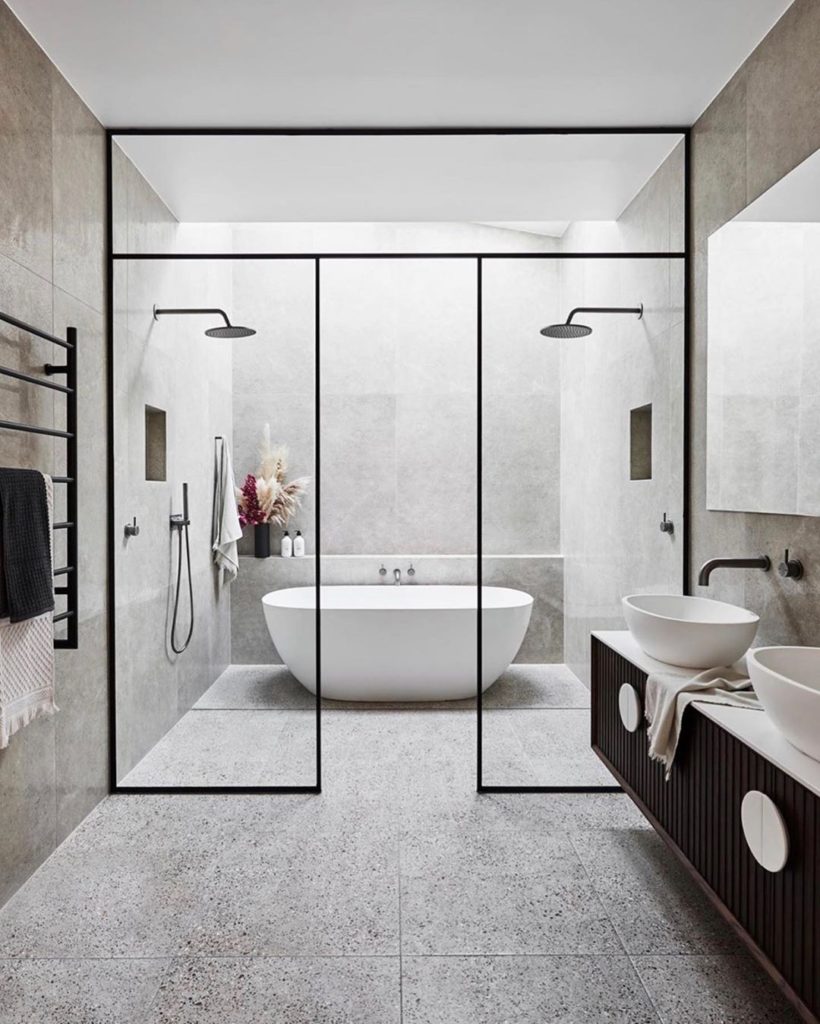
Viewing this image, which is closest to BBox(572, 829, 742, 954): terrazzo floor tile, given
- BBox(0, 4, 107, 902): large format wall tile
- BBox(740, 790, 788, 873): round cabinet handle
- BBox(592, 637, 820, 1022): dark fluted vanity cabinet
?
BBox(592, 637, 820, 1022): dark fluted vanity cabinet

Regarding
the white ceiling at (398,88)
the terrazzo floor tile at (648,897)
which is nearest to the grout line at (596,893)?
the terrazzo floor tile at (648,897)

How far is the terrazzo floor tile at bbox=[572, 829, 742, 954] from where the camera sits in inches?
83.0

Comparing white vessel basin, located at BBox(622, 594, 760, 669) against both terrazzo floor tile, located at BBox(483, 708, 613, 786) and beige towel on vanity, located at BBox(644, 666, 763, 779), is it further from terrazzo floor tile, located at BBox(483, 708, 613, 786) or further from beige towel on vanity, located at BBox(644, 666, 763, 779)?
terrazzo floor tile, located at BBox(483, 708, 613, 786)

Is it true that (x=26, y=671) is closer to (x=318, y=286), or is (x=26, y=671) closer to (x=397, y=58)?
(x=318, y=286)

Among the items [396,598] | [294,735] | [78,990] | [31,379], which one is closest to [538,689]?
[396,598]

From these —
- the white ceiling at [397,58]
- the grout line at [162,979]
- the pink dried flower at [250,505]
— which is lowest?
the grout line at [162,979]

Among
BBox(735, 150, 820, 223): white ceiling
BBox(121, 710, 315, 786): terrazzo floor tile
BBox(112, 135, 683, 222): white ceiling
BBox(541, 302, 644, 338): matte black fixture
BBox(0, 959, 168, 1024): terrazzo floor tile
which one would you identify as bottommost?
BBox(0, 959, 168, 1024): terrazzo floor tile

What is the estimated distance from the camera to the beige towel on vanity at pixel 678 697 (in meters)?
1.92

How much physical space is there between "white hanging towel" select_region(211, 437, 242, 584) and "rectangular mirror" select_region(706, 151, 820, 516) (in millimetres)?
1939

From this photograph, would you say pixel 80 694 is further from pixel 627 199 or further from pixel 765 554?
pixel 627 199

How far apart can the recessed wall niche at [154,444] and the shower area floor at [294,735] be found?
2.98 feet

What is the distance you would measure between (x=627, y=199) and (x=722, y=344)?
111cm

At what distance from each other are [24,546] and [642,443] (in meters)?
2.43

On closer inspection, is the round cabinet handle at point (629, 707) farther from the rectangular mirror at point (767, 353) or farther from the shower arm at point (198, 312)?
the shower arm at point (198, 312)
